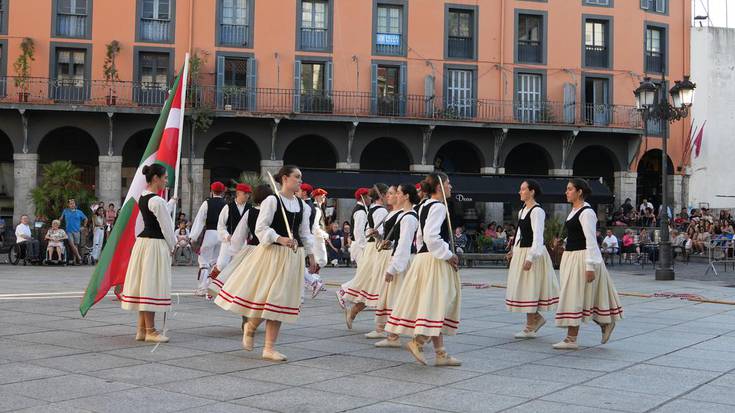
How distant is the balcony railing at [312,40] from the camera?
111ft

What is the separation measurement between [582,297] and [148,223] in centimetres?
473

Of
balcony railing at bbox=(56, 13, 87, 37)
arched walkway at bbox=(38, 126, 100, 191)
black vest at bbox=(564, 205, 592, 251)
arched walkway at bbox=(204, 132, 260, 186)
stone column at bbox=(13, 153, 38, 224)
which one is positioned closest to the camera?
black vest at bbox=(564, 205, 592, 251)

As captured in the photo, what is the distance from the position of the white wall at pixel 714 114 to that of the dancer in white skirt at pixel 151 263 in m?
33.1

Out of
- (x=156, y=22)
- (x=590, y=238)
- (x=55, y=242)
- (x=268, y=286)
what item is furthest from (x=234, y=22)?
(x=268, y=286)

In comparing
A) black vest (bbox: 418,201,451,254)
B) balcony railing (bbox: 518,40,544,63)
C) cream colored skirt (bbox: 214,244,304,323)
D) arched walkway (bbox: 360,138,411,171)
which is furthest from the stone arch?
cream colored skirt (bbox: 214,244,304,323)

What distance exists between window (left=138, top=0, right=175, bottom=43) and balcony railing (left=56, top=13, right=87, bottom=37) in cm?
207

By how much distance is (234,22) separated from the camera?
109 feet

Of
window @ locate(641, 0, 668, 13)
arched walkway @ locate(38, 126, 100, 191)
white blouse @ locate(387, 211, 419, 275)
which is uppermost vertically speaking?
window @ locate(641, 0, 668, 13)

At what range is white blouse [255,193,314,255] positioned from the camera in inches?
321

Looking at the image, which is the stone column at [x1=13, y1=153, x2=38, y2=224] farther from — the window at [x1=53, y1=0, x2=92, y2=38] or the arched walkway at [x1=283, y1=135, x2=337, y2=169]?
the arched walkway at [x1=283, y1=135, x2=337, y2=169]

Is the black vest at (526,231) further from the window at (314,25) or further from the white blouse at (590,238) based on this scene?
the window at (314,25)

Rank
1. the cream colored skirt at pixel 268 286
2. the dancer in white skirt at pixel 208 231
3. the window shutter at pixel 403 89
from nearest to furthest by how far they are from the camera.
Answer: the cream colored skirt at pixel 268 286
the dancer in white skirt at pixel 208 231
the window shutter at pixel 403 89

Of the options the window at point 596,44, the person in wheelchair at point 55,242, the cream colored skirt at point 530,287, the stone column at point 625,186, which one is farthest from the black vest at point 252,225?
the window at point 596,44

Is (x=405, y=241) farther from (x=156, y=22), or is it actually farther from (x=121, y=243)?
(x=156, y=22)
